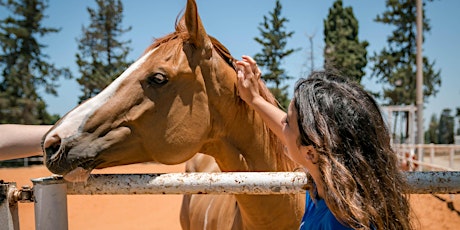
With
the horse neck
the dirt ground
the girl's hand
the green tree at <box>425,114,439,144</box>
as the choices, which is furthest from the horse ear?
the green tree at <box>425,114,439,144</box>

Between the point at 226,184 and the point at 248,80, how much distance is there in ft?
2.65

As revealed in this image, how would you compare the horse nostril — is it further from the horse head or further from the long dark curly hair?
the long dark curly hair

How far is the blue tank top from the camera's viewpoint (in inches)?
39.3

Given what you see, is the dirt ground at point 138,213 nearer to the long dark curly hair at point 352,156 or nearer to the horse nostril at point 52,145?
the long dark curly hair at point 352,156

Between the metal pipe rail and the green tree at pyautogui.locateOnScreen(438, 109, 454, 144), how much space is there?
128ft

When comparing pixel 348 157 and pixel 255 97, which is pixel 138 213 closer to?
pixel 255 97

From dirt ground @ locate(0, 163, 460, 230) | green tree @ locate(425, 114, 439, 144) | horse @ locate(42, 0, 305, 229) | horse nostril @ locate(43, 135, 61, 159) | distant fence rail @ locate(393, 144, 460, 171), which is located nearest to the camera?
horse nostril @ locate(43, 135, 61, 159)

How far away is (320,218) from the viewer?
3.54 ft

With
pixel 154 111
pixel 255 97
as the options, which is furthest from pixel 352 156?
pixel 154 111

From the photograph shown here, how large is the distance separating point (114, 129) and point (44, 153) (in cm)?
31

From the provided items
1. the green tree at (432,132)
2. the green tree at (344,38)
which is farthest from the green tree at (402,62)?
the green tree at (432,132)

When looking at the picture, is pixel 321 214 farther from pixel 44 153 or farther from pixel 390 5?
pixel 390 5

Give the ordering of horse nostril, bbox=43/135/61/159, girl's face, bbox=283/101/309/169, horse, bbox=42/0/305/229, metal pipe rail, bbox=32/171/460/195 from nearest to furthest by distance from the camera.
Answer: girl's face, bbox=283/101/309/169 < metal pipe rail, bbox=32/171/460/195 < horse nostril, bbox=43/135/61/159 < horse, bbox=42/0/305/229

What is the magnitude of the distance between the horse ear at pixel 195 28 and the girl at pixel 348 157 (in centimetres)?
93
